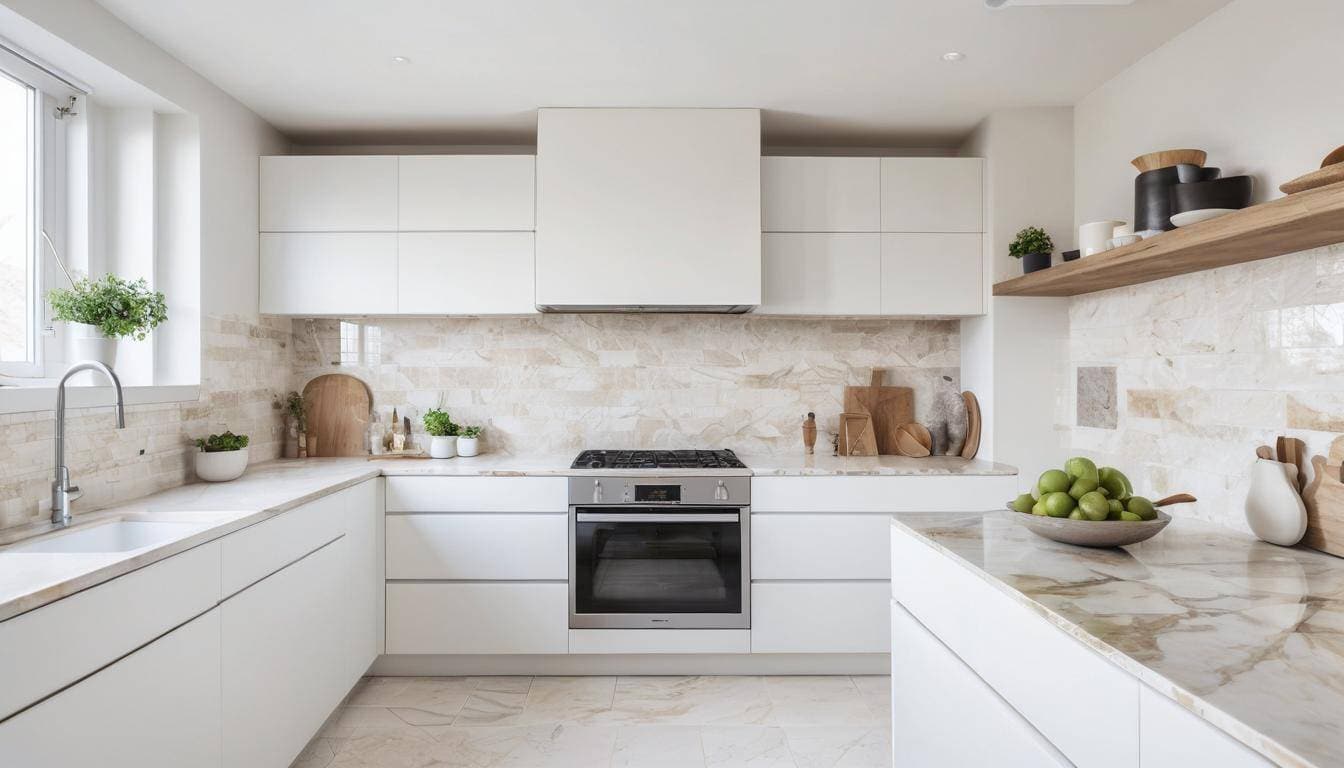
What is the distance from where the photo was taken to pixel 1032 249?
296 cm

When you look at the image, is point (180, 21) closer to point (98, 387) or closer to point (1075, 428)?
point (98, 387)

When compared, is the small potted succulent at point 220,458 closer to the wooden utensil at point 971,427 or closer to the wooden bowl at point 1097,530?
the wooden bowl at point 1097,530

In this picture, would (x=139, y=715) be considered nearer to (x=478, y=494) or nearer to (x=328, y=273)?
(x=478, y=494)

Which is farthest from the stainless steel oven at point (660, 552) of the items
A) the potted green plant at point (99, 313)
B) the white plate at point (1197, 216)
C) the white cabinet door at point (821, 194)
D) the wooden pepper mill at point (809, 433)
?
the white plate at point (1197, 216)

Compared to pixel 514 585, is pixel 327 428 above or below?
above

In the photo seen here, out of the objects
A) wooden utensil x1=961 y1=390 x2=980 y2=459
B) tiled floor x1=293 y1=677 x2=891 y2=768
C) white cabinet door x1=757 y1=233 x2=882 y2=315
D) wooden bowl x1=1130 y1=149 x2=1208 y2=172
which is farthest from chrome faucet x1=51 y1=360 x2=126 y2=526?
wooden utensil x1=961 y1=390 x2=980 y2=459

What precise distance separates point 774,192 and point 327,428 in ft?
8.11

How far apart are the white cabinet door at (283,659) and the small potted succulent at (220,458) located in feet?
1.76

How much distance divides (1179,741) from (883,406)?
8.79ft

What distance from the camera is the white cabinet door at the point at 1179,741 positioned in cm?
82

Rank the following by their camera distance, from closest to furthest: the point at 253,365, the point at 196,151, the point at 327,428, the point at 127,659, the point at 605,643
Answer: the point at 127,659, the point at 196,151, the point at 605,643, the point at 253,365, the point at 327,428

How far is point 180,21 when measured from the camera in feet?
7.48

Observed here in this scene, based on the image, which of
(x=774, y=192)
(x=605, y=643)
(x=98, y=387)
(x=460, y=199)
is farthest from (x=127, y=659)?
(x=774, y=192)

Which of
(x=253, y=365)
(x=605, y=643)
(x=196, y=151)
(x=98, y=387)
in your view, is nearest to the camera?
(x=98, y=387)
